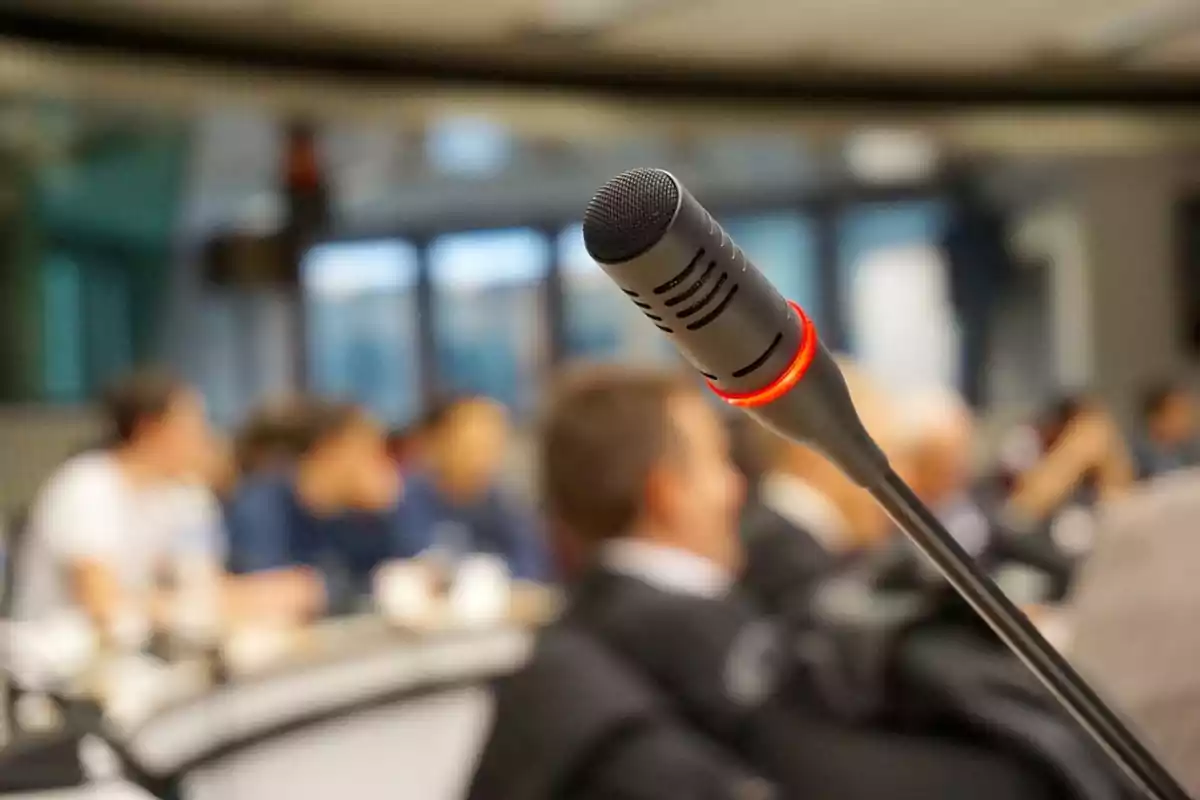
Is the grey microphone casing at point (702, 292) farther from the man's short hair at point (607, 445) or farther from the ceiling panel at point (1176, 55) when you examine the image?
the ceiling panel at point (1176, 55)

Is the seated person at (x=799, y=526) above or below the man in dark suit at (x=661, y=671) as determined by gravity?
below

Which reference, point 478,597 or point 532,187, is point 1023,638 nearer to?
point 478,597

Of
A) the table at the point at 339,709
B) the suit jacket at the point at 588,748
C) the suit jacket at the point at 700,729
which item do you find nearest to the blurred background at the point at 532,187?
the table at the point at 339,709

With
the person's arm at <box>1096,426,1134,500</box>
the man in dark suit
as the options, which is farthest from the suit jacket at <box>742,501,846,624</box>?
the person's arm at <box>1096,426,1134,500</box>

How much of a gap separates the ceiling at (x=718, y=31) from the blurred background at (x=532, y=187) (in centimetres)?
2

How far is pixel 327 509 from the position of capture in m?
3.80

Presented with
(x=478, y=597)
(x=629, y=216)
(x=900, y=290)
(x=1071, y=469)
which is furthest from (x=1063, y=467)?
(x=629, y=216)

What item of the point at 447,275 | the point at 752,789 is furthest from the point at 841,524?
the point at 447,275

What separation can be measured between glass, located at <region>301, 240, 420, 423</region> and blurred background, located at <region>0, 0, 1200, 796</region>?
19 mm

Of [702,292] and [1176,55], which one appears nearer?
[702,292]

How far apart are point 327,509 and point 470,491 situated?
643 millimetres

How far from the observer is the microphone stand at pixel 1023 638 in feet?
1.31

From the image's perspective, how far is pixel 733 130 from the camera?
17.6 ft

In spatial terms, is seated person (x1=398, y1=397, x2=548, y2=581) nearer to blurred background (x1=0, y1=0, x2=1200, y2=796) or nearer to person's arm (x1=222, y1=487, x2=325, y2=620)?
blurred background (x1=0, y1=0, x2=1200, y2=796)
